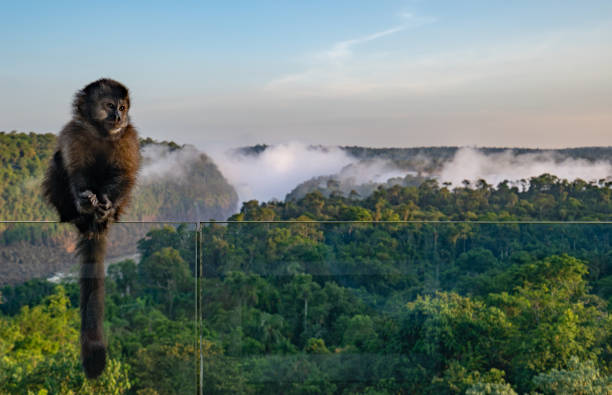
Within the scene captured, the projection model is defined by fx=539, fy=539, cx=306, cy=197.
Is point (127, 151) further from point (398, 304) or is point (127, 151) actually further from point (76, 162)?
point (398, 304)

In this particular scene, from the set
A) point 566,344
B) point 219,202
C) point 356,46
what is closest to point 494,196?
point 356,46

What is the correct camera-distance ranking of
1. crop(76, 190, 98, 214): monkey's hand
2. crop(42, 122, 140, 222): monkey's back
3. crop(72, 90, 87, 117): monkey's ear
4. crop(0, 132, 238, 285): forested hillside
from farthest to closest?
crop(0, 132, 238, 285): forested hillside, crop(72, 90, 87, 117): monkey's ear, crop(42, 122, 140, 222): monkey's back, crop(76, 190, 98, 214): monkey's hand

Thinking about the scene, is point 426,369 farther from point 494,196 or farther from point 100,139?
point 494,196

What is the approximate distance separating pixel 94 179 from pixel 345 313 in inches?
43.5

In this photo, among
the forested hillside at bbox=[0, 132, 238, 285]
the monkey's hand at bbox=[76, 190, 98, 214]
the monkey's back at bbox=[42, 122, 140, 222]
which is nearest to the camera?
the monkey's hand at bbox=[76, 190, 98, 214]

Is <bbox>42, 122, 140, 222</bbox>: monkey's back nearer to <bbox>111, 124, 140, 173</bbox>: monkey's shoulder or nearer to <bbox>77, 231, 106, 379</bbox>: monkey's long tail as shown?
<bbox>111, 124, 140, 173</bbox>: monkey's shoulder

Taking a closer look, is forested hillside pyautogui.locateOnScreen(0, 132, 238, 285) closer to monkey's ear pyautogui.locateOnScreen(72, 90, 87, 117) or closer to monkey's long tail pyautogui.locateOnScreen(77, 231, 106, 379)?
monkey's ear pyautogui.locateOnScreen(72, 90, 87, 117)

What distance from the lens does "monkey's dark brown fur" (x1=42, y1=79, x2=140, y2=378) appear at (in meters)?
1.95

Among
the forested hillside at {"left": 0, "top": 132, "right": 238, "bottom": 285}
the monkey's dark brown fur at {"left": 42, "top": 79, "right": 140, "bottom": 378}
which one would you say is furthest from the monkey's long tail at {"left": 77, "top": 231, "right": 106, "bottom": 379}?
the forested hillside at {"left": 0, "top": 132, "right": 238, "bottom": 285}

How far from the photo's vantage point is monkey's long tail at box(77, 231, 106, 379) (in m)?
1.95

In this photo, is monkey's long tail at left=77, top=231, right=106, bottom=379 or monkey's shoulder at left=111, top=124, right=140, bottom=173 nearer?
monkey's long tail at left=77, top=231, right=106, bottom=379

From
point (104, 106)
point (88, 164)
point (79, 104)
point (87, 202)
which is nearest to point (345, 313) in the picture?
point (87, 202)

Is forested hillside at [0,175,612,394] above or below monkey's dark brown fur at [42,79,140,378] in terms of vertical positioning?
below

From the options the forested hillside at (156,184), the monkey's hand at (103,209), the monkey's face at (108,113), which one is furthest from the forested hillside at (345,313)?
the forested hillside at (156,184)
